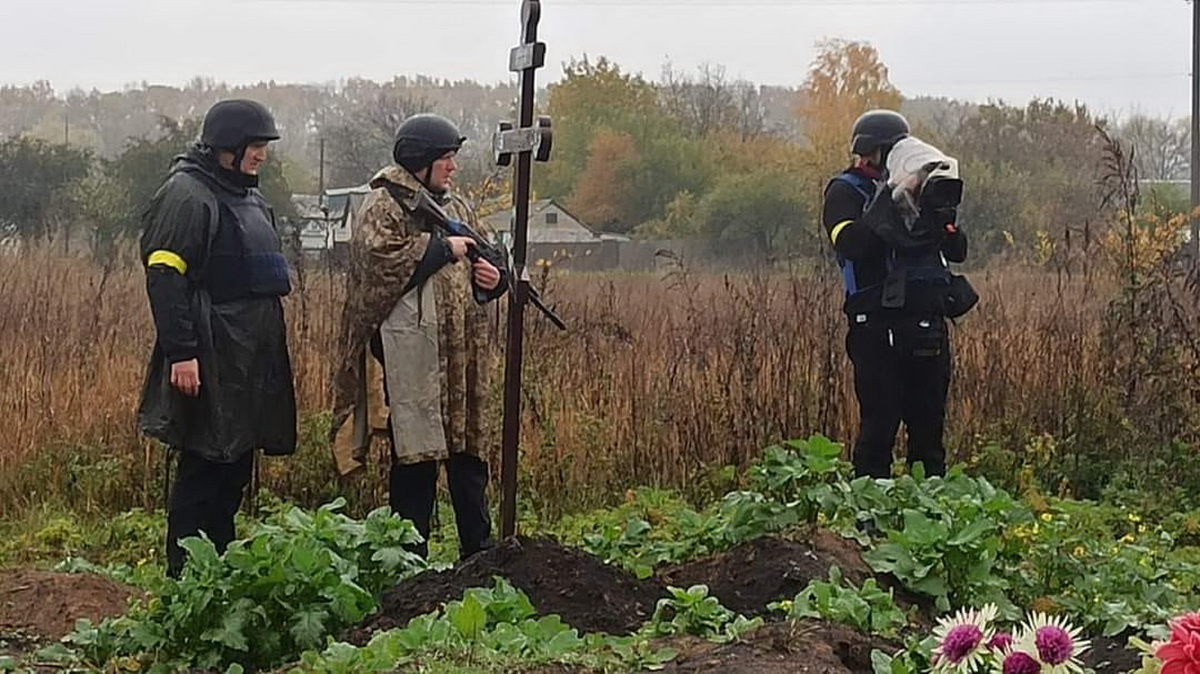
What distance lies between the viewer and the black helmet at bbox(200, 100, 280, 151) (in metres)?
5.34

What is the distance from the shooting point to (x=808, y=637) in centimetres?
361

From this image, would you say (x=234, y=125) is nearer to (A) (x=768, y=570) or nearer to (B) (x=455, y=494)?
(B) (x=455, y=494)

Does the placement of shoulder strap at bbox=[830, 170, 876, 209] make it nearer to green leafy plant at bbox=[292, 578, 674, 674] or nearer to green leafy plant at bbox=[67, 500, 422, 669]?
green leafy plant at bbox=[67, 500, 422, 669]

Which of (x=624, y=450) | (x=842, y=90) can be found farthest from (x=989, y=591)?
(x=842, y=90)

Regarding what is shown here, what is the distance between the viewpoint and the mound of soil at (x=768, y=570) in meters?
4.38

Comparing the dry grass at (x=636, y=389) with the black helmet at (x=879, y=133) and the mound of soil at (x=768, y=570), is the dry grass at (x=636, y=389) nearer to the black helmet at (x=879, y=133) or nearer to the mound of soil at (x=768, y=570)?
the black helmet at (x=879, y=133)

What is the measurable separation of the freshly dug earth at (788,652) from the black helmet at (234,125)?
2549 millimetres

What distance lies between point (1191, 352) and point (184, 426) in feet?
16.2

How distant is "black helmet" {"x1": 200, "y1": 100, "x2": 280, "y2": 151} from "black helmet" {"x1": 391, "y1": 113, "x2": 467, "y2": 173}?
47 cm

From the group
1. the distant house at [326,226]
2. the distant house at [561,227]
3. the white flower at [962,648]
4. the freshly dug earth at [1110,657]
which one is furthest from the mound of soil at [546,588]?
the distant house at [561,227]

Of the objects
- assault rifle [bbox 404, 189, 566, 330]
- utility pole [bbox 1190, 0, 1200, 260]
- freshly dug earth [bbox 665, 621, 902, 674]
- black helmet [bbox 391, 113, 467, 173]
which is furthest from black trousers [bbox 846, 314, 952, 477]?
utility pole [bbox 1190, 0, 1200, 260]

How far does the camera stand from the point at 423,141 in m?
5.55

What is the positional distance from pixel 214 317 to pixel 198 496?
629mm

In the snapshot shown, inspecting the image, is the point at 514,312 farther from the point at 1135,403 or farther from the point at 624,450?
the point at 1135,403
